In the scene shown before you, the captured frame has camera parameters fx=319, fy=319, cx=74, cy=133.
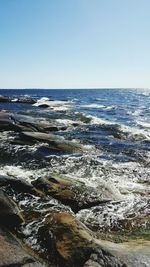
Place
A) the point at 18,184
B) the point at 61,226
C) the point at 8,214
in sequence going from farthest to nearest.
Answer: the point at 18,184
the point at 8,214
the point at 61,226

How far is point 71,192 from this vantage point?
12.5 meters

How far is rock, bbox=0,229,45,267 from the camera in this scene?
21.7 ft

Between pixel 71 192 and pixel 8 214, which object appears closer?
pixel 8 214

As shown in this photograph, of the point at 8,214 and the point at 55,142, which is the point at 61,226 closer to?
the point at 8,214

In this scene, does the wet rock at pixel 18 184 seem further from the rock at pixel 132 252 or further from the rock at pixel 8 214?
the rock at pixel 132 252

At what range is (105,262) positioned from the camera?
7.02 meters

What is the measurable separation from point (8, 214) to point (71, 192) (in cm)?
397

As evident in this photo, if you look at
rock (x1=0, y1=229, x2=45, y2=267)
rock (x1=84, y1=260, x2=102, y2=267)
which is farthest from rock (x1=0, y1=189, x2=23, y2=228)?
rock (x1=84, y1=260, x2=102, y2=267)

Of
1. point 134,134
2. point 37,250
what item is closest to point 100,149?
point 134,134

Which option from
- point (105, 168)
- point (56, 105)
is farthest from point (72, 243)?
point (56, 105)

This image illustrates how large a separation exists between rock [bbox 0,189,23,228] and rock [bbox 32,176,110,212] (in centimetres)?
288

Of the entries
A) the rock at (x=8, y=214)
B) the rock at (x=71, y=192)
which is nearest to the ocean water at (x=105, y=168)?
the rock at (x=71, y=192)

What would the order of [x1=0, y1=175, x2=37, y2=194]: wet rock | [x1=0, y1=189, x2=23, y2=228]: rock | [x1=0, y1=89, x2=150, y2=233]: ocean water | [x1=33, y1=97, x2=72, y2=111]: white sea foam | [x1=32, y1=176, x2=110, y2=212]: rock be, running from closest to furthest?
[x1=0, y1=189, x2=23, y2=228]: rock, [x1=0, y1=89, x2=150, y2=233]: ocean water, [x1=32, y1=176, x2=110, y2=212]: rock, [x1=0, y1=175, x2=37, y2=194]: wet rock, [x1=33, y1=97, x2=72, y2=111]: white sea foam

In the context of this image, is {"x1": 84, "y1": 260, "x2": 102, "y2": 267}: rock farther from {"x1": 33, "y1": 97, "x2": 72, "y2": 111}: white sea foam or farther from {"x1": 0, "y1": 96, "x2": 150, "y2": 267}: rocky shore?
{"x1": 33, "y1": 97, "x2": 72, "y2": 111}: white sea foam
